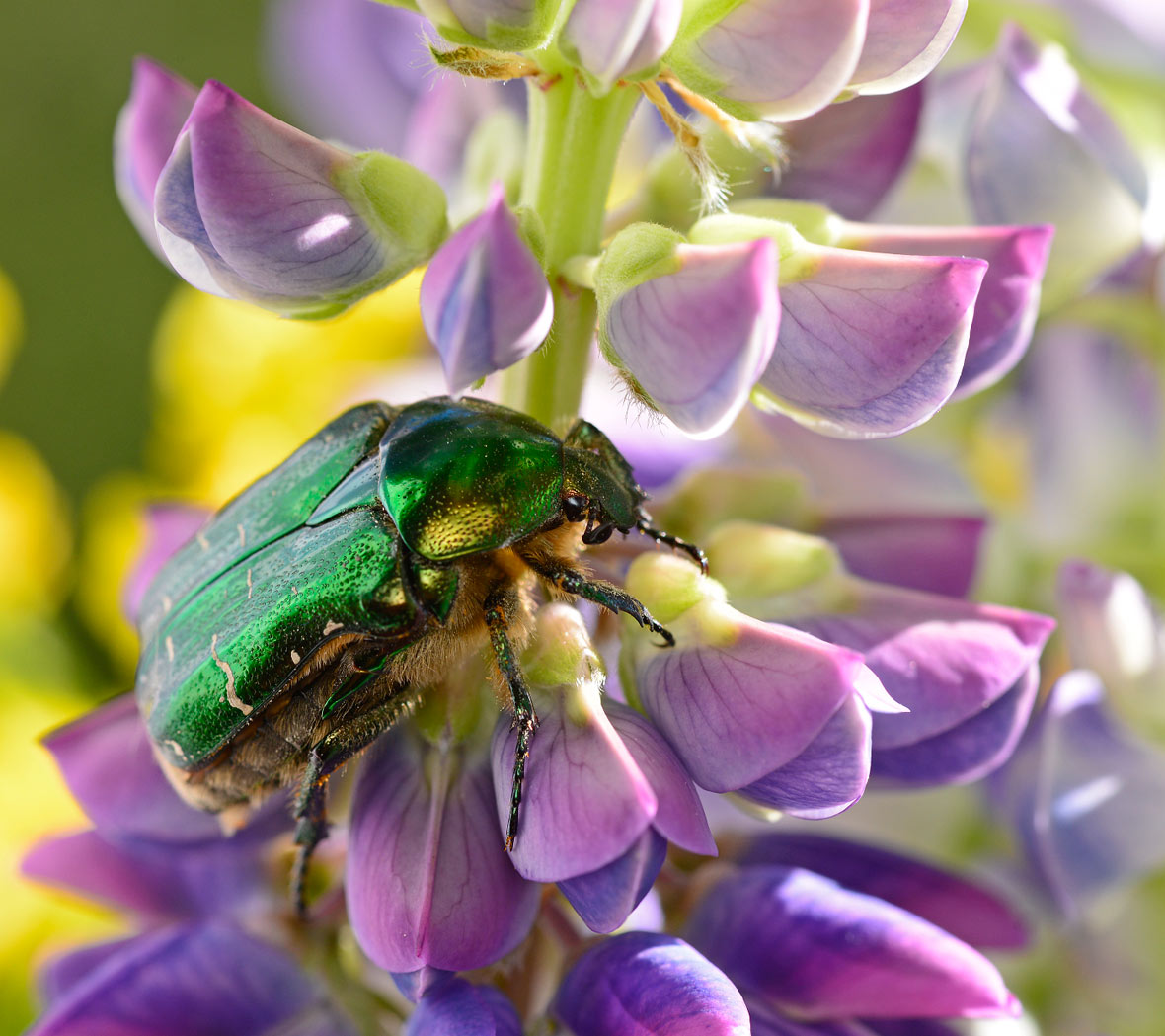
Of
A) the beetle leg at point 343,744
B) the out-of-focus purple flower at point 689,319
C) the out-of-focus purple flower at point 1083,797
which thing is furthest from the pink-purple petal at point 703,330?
the out-of-focus purple flower at point 1083,797

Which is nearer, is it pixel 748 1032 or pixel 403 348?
pixel 748 1032

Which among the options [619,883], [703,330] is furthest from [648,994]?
[703,330]

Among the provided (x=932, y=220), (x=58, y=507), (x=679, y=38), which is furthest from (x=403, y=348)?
(x=679, y=38)

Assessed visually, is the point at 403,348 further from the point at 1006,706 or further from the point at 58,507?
the point at 1006,706

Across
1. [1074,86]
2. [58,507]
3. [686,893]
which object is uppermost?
[1074,86]

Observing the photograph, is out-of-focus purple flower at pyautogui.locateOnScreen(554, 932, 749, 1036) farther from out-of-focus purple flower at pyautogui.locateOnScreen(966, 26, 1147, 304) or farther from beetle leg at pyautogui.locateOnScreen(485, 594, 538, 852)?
out-of-focus purple flower at pyautogui.locateOnScreen(966, 26, 1147, 304)

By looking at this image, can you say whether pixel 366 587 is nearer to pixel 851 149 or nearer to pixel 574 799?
pixel 574 799

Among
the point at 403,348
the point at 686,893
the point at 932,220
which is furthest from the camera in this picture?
the point at 403,348
